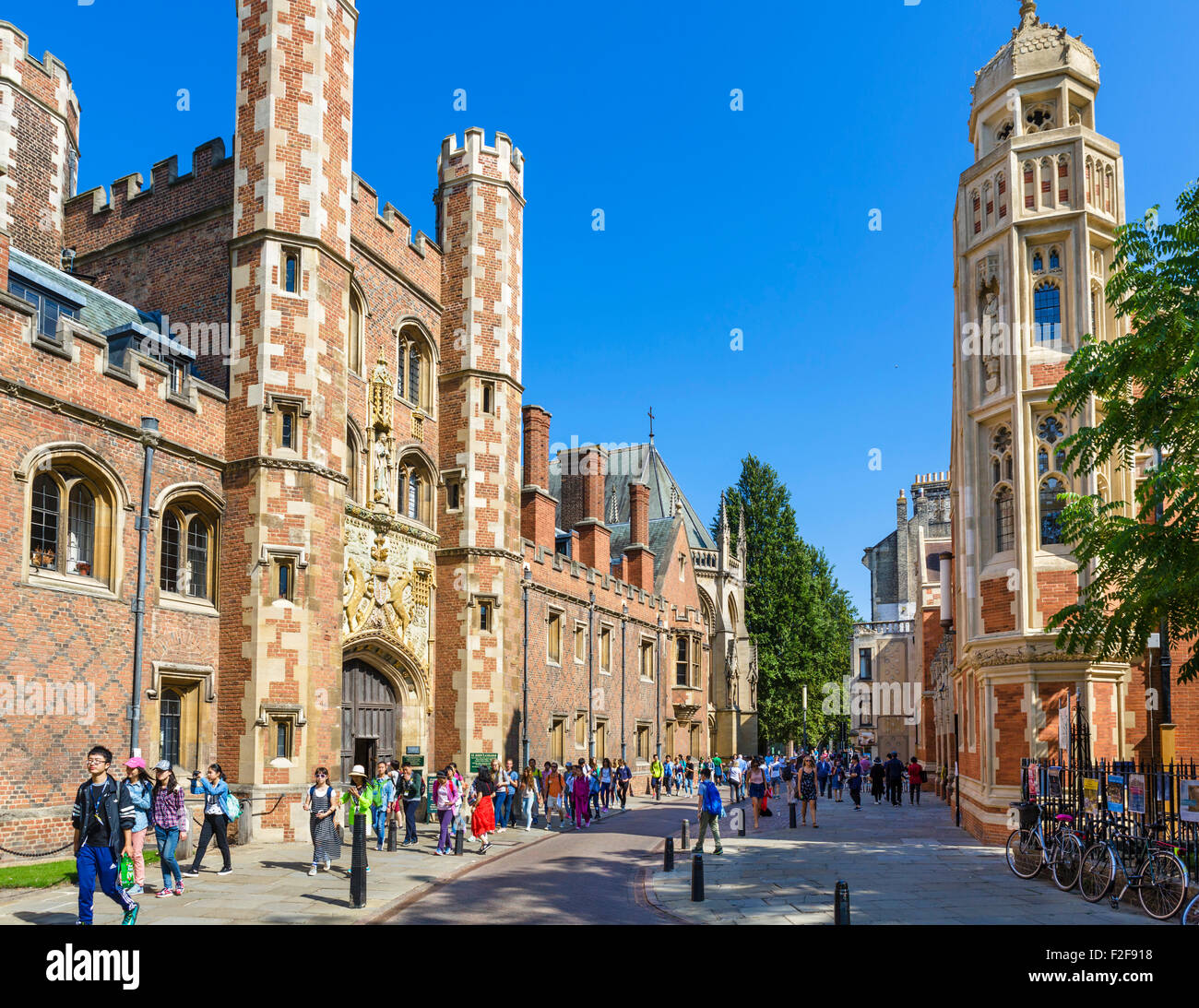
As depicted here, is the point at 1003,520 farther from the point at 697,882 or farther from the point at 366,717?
the point at 366,717

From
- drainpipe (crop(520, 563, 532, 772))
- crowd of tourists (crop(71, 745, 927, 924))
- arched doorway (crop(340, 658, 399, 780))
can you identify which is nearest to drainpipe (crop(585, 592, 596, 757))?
crowd of tourists (crop(71, 745, 927, 924))

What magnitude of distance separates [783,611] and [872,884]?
151ft

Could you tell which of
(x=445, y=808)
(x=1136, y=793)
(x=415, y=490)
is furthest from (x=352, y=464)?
(x=1136, y=793)

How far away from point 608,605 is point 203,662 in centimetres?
2042

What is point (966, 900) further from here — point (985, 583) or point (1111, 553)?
point (985, 583)

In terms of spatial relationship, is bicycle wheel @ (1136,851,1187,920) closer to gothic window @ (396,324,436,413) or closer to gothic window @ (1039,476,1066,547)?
gothic window @ (1039,476,1066,547)

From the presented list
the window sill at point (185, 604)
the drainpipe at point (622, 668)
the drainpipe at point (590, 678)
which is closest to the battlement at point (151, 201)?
the window sill at point (185, 604)

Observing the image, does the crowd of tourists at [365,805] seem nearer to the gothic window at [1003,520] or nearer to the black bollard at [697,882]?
the black bollard at [697,882]

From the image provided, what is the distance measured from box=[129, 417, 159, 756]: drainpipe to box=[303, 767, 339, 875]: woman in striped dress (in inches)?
145

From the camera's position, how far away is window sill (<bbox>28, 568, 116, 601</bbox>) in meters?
16.2

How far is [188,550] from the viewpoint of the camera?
19.7 m

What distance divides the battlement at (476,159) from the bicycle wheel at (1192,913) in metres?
24.4

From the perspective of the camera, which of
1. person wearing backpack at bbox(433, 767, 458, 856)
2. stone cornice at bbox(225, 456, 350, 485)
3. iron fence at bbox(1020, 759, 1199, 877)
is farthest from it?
stone cornice at bbox(225, 456, 350, 485)
